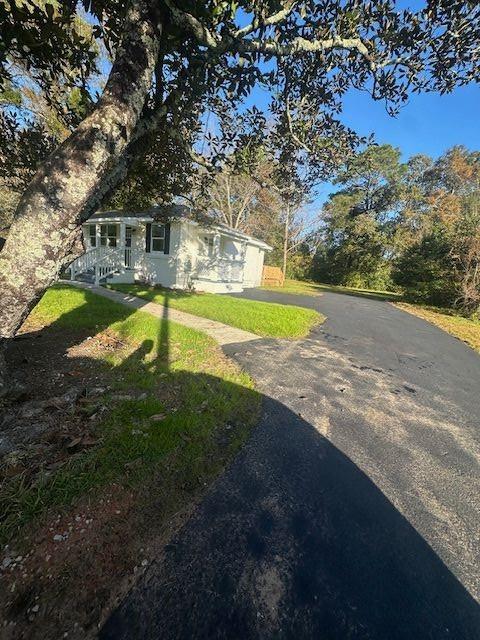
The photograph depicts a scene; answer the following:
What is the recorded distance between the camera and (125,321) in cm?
677

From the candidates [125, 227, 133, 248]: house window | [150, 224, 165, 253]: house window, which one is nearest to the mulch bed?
[150, 224, 165, 253]: house window

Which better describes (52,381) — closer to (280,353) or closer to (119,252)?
(280,353)

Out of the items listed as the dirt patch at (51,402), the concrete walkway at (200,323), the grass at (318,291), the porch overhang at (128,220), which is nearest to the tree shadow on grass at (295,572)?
the dirt patch at (51,402)

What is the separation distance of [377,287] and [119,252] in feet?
92.5

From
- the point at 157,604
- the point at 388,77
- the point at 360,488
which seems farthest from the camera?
the point at 388,77

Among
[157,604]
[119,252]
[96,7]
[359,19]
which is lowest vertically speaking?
[157,604]

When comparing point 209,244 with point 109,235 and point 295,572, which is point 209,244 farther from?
point 295,572

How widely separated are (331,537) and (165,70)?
645 cm

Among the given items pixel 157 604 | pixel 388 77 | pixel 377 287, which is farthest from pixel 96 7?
pixel 377 287

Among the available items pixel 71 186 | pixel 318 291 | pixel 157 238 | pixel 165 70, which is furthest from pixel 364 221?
pixel 71 186

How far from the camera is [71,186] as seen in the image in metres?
2.51

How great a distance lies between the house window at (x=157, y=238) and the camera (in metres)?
14.3

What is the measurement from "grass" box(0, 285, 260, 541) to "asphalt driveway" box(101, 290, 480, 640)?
0.36m

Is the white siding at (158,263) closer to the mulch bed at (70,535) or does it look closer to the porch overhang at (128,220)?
the porch overhang at (128,220)
